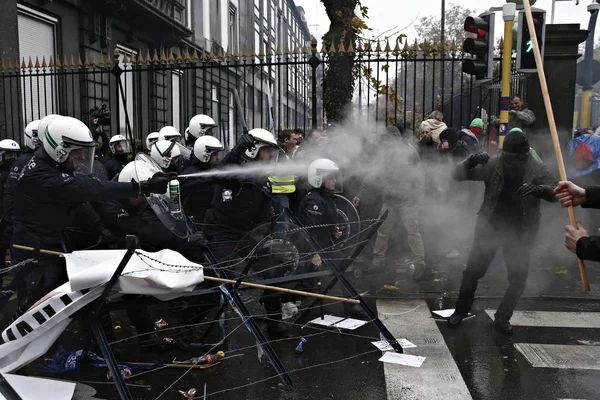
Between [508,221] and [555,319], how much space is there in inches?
48.1

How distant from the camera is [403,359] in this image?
4770 millimetres

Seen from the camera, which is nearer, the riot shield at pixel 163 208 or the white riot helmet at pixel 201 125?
the riot shield at pixel 163 208

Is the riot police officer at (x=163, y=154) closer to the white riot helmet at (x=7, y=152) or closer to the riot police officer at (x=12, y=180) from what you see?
the riot police officer at (x=12, y=180)

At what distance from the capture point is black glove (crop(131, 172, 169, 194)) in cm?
426

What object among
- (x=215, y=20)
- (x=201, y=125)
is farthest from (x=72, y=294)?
(x=215, y=20)

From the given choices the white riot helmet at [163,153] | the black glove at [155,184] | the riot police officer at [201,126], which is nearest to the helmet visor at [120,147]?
the riot police officer at [201,126]

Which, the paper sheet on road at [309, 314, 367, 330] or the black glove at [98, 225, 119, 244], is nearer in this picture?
the black glove at [98, 225, 119, 244]

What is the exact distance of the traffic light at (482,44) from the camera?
6.90m

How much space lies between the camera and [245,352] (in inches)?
200

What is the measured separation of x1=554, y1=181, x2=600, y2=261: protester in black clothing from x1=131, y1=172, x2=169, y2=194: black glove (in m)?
2.68

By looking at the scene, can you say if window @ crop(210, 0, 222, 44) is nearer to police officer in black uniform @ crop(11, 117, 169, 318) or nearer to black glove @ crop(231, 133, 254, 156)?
black glove @ crop(231, 133, 254, 156)

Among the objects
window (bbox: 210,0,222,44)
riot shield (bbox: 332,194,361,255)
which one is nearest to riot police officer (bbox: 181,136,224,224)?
riot shield (bbox: 332,194,361,255)

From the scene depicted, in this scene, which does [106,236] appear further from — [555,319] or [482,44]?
[482,44]

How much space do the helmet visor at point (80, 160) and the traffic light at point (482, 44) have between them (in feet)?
15.1
